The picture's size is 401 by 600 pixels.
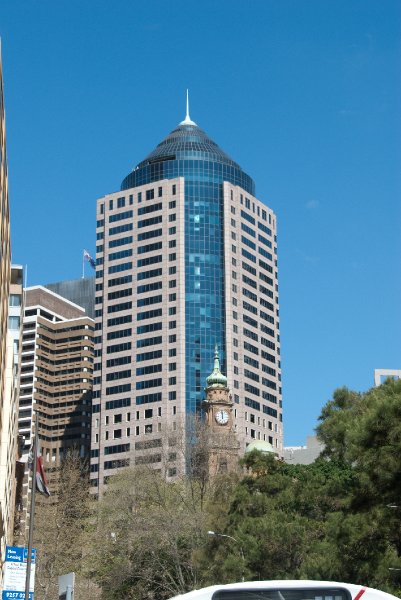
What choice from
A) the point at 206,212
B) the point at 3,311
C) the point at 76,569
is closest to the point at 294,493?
the point at 3,311

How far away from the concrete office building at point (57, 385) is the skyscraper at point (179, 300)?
Answer: 79.1 feet

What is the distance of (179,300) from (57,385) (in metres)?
45.0

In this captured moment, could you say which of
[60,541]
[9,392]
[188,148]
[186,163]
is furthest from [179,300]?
[9,392]

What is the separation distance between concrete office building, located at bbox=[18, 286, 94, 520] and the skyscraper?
24.1m

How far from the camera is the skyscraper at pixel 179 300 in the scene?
160 metres

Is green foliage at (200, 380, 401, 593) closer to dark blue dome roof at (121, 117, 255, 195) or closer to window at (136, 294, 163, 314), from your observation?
window at (136, 294, 163, 314)

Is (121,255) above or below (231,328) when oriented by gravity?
above

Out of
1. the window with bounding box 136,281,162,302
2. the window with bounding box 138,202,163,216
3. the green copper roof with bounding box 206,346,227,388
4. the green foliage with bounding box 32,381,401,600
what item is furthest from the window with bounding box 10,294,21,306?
the window with bounding box 138,202,163,216

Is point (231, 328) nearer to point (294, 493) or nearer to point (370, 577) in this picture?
→ point (294, 493)

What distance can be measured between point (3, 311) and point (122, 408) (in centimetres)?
10083

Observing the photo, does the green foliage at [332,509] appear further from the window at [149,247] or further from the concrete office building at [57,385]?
the concrete office building at [57,385]

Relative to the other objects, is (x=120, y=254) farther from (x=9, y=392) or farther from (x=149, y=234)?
(x=9, y=392)

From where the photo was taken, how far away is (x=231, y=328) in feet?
532

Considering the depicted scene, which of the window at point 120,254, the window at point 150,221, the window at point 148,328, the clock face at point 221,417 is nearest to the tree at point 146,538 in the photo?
the clock face at point 221,417
